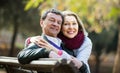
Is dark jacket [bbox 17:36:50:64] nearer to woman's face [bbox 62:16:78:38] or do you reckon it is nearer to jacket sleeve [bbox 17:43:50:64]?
jacket sleeve [bbox 17:43:50:64]

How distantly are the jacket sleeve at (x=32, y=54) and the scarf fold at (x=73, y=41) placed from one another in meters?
0.49

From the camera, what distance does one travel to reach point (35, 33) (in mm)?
35250

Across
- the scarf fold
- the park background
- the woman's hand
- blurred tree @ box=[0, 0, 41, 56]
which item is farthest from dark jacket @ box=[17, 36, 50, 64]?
blurred tree @ box=[0, 0, 41, 56]

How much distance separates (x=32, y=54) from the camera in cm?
339

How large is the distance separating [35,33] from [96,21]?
19842 millimetres

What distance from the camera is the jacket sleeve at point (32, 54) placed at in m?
3.35

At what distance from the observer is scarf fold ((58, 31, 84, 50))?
3975 mm

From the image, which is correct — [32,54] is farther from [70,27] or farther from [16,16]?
[16,16]

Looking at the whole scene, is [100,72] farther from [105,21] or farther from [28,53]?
[28,53]

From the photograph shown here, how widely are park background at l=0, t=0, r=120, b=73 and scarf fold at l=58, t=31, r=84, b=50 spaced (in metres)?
4.51

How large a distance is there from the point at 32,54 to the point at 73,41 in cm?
69

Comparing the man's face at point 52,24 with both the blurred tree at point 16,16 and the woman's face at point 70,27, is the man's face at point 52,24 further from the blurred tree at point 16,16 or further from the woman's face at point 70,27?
the blurred tree at point 16,16

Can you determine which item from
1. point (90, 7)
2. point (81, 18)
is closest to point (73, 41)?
point (90, 7)

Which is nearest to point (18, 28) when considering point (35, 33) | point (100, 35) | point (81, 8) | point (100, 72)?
point (35, 33)
